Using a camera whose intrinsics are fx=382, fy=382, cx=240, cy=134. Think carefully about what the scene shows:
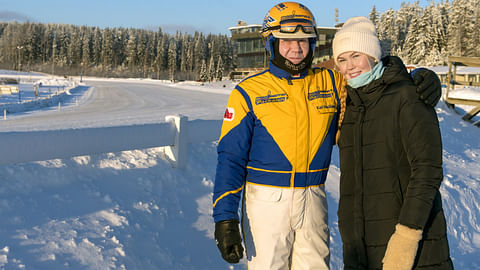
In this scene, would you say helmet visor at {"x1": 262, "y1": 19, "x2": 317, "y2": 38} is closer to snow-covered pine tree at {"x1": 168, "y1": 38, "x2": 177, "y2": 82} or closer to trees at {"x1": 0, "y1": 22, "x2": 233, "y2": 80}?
trees at {"x1": 0, "y1": 22, "x2": 233, "y2": 80}

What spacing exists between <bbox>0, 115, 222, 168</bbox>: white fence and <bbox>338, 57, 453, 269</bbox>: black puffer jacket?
9.96 ft

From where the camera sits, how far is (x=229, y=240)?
2.30 m

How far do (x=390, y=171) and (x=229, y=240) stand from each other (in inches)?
39.9

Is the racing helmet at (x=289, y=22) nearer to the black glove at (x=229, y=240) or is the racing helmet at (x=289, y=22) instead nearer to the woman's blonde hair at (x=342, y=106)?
the woman's blonde hair at (x=342, y=106)

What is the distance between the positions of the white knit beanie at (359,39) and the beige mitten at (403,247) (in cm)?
101

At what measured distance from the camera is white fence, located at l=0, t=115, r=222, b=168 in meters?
3.74

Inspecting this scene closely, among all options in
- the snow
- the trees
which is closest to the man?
the snow

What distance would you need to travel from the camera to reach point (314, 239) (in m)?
2.51

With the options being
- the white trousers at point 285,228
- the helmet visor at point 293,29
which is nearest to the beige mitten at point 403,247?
the white trousers at point 285,228

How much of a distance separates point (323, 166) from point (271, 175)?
1.19 feet

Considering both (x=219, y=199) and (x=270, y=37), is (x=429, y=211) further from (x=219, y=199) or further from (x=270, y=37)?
(x=270, y=37)

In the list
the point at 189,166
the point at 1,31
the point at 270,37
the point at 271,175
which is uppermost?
the point at 1,31

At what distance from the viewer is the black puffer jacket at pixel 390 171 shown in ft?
6.50

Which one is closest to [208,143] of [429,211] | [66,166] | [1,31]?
[66,166]
